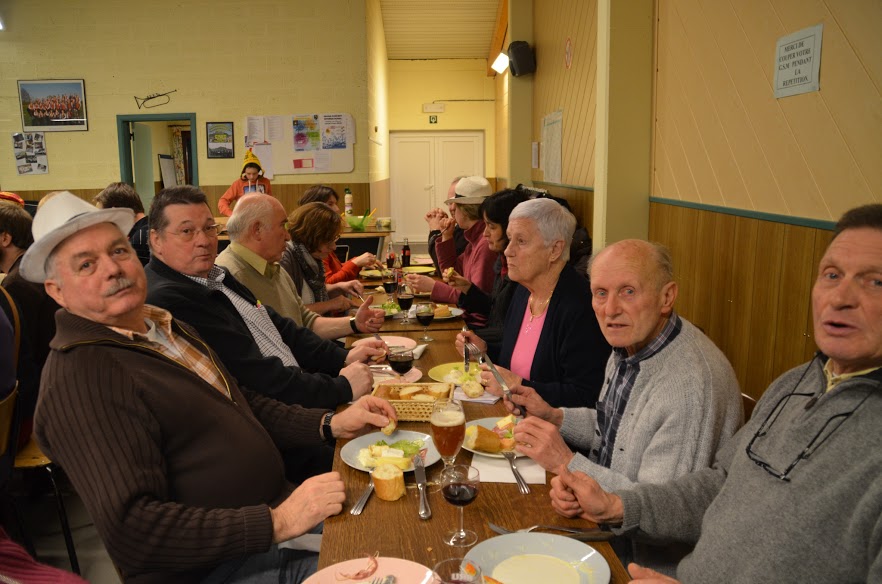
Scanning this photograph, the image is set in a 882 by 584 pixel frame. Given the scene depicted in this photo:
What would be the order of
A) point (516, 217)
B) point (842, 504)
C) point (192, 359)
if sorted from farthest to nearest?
1. point (516, 217)
2. point (192, 359)
3. point (842, 504)

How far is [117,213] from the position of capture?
1794mm

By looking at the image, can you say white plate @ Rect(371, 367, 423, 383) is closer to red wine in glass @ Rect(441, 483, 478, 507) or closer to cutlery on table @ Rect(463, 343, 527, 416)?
cutlery on table @ Rect(463, 343, 527, 416)

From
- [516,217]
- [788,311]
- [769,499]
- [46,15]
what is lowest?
[769,499]

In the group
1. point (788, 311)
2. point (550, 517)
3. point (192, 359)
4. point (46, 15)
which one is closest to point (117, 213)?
point (192, 359)

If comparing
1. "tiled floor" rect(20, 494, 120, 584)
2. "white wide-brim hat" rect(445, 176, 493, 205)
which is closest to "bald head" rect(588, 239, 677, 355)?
"tiled floor" rect(20, 494, 120, 584)

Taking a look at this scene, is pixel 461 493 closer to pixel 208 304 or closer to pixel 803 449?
pixel 803 449

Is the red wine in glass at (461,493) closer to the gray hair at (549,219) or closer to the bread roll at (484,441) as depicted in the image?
the bread roll at (484,441)

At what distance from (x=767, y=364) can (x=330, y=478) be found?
1.62 meters

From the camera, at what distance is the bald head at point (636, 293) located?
174cm

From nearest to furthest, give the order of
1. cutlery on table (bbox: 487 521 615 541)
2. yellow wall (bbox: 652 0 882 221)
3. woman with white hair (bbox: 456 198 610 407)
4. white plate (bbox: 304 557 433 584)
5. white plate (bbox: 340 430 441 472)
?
white plate (bbox: 304 557 433 584), cutlery on table (bbox: 487 521 615 541), white plate (bbox: 340 430 441 472), yellow wall (bbox: 652 0 882 221), woman with white hair (bbox: 456 198 610 407)

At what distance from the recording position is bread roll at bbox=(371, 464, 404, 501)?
1.50 m

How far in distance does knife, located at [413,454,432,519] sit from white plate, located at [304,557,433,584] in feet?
0.60

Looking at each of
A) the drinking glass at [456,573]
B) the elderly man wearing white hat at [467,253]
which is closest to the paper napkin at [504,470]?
the drinking glass at [456,573]

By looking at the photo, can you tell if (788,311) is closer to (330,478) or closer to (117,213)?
(330,478)
